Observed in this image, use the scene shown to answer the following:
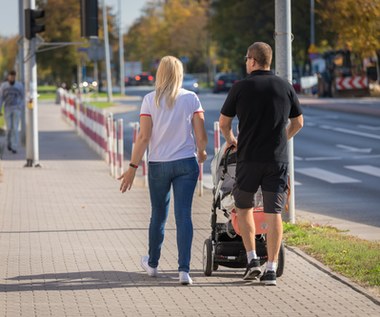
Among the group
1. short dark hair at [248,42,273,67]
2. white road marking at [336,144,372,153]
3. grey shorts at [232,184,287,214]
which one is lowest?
white road marking at [336,144,372,153]

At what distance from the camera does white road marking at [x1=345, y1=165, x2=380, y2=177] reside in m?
21.4

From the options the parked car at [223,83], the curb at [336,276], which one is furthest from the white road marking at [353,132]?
the parked car at [223,83]

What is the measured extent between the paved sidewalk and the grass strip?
0.16 meters

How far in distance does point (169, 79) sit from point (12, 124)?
1836cm

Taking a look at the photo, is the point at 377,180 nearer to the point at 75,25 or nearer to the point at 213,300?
the point at 213,300

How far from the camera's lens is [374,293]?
29.6ft

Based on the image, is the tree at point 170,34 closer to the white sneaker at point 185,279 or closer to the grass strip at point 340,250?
the grass strip at point 340,250

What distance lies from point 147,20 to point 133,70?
1796cm

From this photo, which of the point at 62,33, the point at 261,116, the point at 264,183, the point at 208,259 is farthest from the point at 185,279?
the point at 62,33

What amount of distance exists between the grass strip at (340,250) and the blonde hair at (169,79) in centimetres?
200

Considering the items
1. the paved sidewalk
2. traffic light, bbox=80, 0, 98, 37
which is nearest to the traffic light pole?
traffic light, bbox=80, 0, 98, 37

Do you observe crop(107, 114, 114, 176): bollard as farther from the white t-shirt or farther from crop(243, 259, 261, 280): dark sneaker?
crop(243, 259, 261, 280): dark sneaker

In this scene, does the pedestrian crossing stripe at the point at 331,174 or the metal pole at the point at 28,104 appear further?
the metal pole at the point at 28,104

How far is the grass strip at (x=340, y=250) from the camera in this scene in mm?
9875
